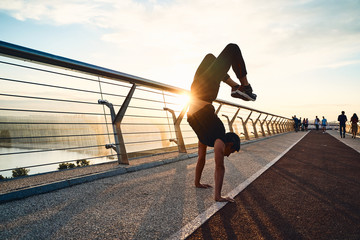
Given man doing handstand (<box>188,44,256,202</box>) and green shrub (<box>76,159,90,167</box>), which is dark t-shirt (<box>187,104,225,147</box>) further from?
green shrub (<box>76,159,90,167</box>)

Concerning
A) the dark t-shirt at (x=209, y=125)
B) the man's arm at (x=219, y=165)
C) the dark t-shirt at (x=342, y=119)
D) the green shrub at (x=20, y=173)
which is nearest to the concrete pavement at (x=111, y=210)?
the man's arm at (x=219, y=165)

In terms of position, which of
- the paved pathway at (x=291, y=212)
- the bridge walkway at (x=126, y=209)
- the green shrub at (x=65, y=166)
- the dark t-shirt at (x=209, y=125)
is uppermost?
the dark t-shirt at (x=209, y=125)

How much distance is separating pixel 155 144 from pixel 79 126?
2113 mm

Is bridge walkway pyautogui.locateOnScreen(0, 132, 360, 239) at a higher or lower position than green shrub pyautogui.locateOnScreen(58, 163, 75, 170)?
lower

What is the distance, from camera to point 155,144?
5562 millimetres

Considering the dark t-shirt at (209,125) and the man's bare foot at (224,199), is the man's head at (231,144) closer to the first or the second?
the dark t-shirt at (209,125)

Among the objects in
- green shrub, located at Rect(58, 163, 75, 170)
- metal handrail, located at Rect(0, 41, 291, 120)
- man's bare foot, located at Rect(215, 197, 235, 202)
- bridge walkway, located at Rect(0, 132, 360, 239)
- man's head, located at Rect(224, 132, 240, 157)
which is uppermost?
metal handrail, located at Rect(0, 41, 291, 120)

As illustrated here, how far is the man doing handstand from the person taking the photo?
2.57 m

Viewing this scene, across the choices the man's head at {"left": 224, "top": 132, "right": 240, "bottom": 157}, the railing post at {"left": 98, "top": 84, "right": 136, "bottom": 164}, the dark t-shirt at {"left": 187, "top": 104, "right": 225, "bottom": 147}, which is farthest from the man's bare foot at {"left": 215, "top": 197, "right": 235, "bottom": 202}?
the railing post at {"left": 98, "top": 84, "right": 136, "bottom": 164}

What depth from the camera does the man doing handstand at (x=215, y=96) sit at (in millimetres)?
2574

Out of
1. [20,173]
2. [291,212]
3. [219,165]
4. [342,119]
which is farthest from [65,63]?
[342,119]

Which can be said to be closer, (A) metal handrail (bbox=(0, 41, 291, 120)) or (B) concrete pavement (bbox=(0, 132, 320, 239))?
(B) concrete pavement (bbox=(0, 132, 320, 239))

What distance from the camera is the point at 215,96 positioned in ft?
9.20

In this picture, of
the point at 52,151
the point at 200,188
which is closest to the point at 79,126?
the point at 52,151
